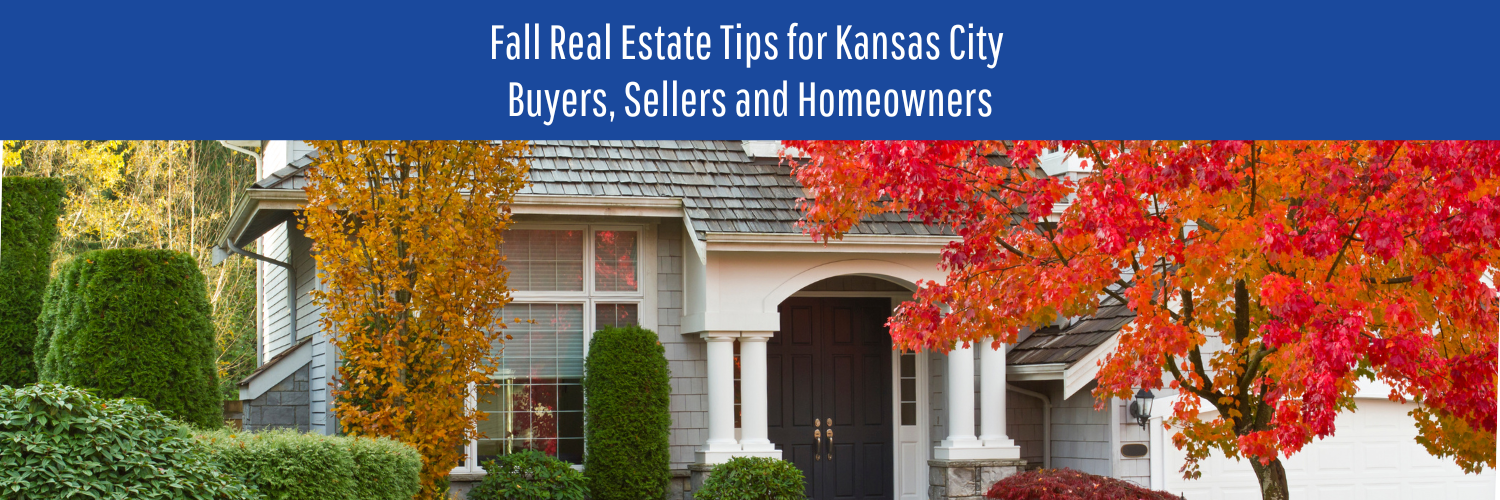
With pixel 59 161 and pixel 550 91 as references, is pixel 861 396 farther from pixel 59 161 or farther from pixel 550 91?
pixel 59 161

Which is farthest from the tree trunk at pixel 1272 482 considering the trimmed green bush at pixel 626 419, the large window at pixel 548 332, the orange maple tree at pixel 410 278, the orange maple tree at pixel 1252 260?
the large window at pixel 548 332

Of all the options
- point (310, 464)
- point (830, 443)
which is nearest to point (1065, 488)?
point (830, 443)

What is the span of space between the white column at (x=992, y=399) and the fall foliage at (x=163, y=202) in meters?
17.4

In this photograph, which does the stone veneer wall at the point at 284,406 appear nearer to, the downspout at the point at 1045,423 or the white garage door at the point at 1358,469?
the downspout at the point at 1045,423

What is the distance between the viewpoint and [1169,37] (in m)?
3.05

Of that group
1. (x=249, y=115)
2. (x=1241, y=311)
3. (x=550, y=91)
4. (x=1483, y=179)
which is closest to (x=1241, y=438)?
(x=1241, y=311)

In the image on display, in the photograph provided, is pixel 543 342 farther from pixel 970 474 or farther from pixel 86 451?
pixel 86 451

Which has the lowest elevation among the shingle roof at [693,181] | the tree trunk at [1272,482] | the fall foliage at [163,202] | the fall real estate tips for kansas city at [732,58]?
the tree trunk at [1272,482]

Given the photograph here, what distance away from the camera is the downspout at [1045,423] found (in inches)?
456

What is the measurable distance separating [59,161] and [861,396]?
63.0 ft

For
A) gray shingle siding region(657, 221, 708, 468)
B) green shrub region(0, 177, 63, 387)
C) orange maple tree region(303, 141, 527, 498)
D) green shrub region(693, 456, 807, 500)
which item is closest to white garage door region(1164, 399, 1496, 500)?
green shrub region(693, 456, 807, 500)

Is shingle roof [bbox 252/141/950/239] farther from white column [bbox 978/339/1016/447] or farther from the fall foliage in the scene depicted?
the fall foliage

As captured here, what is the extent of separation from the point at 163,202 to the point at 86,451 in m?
21.6

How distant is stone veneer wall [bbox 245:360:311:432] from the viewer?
10.4 meters
